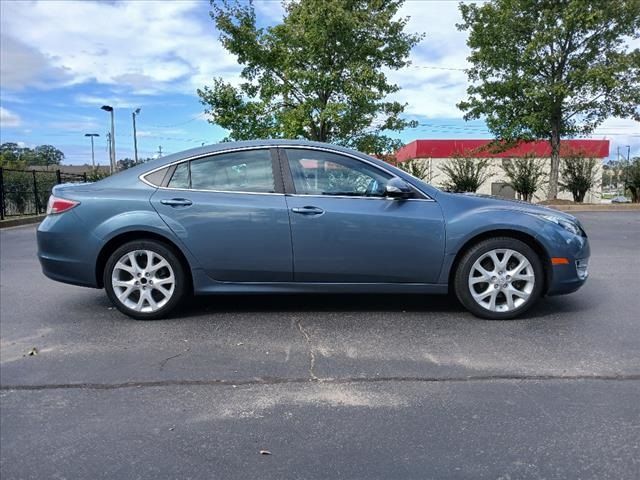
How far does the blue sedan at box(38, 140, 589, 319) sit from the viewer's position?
4.51 m

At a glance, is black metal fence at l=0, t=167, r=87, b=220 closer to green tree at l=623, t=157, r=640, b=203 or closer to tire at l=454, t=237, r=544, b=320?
tire at l=454, t=237, r=544, b=320

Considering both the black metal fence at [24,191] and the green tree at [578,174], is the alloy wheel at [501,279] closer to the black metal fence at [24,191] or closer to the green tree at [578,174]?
the black metal fence at [24,191]

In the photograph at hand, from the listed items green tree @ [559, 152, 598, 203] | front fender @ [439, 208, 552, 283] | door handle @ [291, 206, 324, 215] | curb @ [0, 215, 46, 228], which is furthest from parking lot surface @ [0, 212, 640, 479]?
green tree @ [559, 152, 598, 203]

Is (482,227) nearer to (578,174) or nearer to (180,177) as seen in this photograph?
(180,177)

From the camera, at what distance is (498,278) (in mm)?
4566

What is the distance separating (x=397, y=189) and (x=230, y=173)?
57.7 inches

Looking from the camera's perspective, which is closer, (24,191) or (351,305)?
(351,305)

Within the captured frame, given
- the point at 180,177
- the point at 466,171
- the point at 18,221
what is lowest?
Result: the point at 18,221

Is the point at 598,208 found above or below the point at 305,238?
below

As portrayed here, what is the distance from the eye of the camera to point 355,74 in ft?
57.0

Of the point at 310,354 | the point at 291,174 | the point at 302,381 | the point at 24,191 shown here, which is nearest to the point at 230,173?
the point at 291,174

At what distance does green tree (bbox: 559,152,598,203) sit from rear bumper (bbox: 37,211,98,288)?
81.3 ft

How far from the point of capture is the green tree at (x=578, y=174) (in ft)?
81.7

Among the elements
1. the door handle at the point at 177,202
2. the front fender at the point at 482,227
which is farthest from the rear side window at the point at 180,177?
the front fender at the point at 482,227
